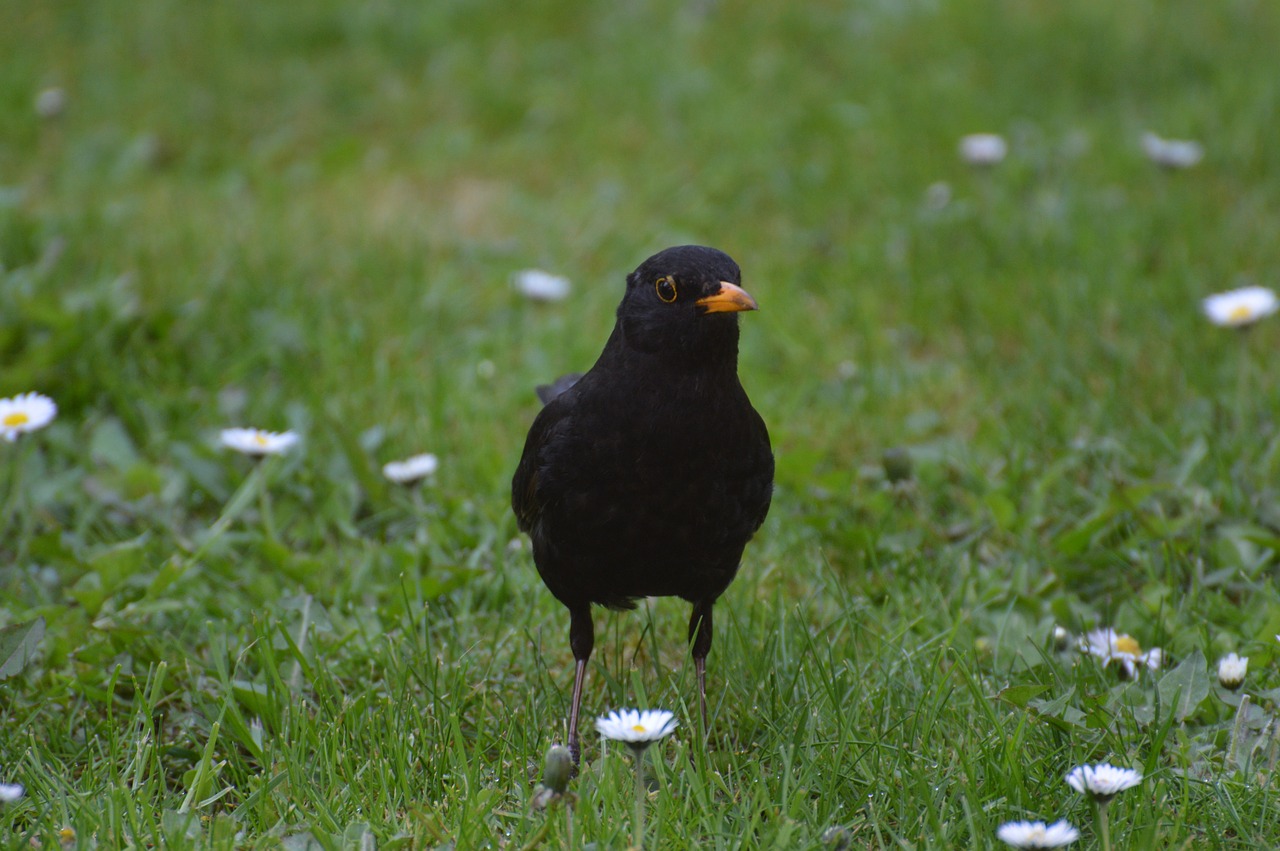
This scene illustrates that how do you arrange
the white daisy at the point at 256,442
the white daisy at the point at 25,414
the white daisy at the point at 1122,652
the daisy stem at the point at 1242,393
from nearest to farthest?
the white daisy at the point at 1122,652, the white daisy at the point at 25,414, the white daisy at the point at 256,442, the daisy stem at the point at 1242,393

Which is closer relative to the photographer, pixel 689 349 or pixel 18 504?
pixel 689 349

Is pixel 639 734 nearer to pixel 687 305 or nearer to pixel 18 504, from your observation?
pixel 687 305

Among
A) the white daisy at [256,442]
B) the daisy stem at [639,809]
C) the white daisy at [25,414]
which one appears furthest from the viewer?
the white daisy at [256,442]

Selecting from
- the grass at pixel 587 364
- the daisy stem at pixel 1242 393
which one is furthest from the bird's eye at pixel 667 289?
the daisy stem at pixel 1242 393

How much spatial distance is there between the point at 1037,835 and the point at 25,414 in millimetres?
2969

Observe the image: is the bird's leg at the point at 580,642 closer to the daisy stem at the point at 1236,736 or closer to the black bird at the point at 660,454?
the black bird at the point at 660,454

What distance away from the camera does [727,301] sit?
9.28ft

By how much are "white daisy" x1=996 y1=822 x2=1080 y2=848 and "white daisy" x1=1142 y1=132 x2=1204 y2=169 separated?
4.55 meters

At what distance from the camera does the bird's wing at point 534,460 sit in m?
3.01

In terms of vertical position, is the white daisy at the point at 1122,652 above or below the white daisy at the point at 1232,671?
below

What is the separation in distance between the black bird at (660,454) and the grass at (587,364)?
28 centimetres

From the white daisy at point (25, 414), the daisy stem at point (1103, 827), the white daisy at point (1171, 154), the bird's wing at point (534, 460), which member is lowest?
the white daisy at point (1171, 154)

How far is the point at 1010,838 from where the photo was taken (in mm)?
2305

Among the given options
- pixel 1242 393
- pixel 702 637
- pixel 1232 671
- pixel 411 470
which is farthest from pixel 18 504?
pixel 1242 393
